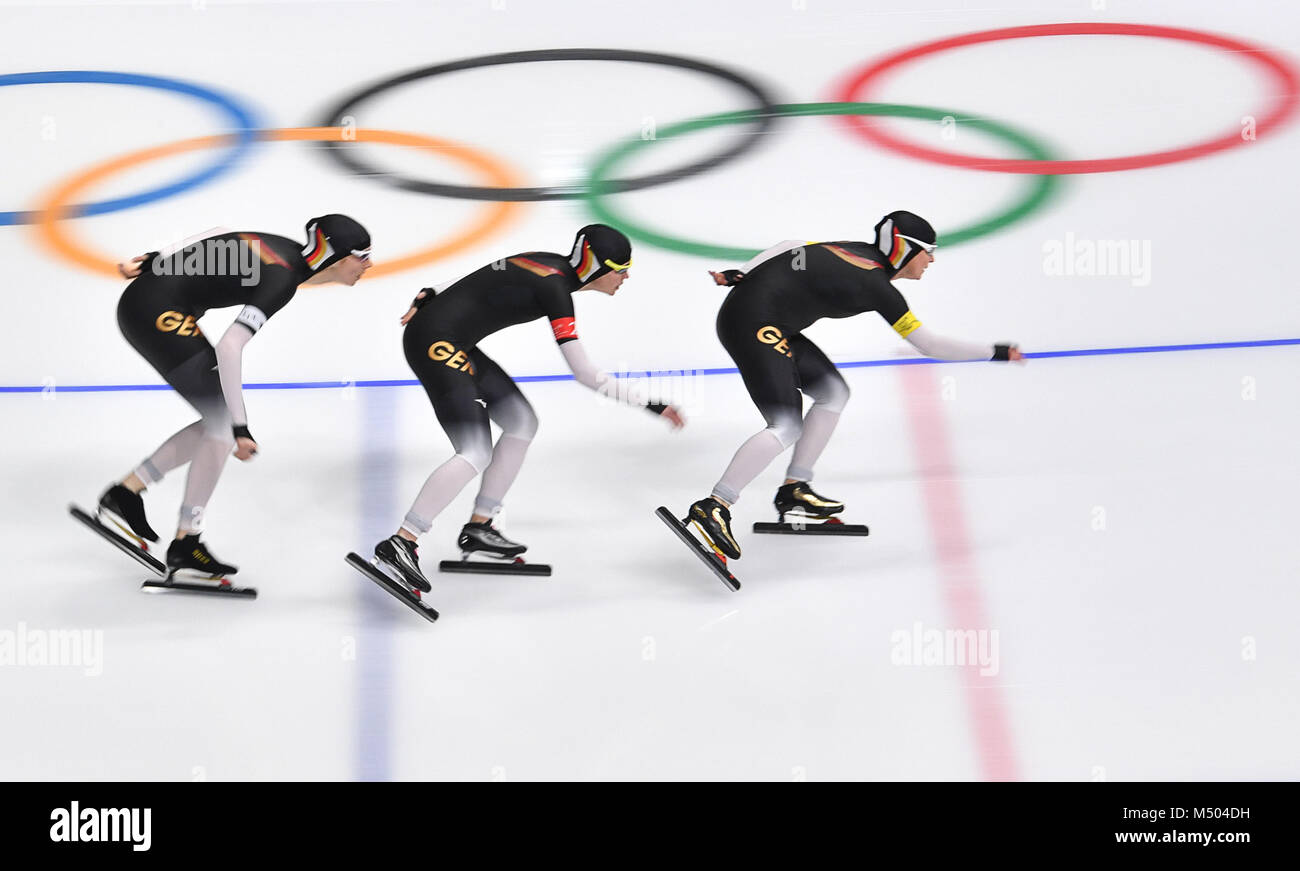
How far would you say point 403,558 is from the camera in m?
5.45

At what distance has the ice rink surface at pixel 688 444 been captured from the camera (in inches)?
201

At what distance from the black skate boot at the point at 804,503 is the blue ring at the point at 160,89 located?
3944 mm

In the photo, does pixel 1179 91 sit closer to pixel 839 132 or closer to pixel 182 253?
pixel 839 132

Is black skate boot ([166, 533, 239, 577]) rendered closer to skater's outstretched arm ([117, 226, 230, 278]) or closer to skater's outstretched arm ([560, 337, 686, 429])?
skater's outstretched arm ([117, 226, 230, 278])

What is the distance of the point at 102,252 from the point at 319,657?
3353 millimetres

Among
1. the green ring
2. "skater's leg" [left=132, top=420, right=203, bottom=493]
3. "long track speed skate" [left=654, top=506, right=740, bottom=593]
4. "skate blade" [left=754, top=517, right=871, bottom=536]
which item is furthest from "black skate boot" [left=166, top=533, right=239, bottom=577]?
the green ring

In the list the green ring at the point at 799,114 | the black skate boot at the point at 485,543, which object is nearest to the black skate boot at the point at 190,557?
the black skate boot at the point at 485,543

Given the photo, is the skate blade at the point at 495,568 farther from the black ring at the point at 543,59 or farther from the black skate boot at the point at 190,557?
the black ring at the point at 543,59

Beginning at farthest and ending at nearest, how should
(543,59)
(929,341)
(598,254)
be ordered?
(543,59) → (929,341) → (598,254)

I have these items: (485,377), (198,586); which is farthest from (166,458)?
(485,377)

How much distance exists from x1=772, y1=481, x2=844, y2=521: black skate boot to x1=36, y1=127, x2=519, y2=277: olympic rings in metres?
2.54

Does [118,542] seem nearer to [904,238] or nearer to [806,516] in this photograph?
[806,516]

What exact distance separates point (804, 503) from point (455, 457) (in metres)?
1.32

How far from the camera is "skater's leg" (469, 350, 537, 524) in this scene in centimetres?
574
